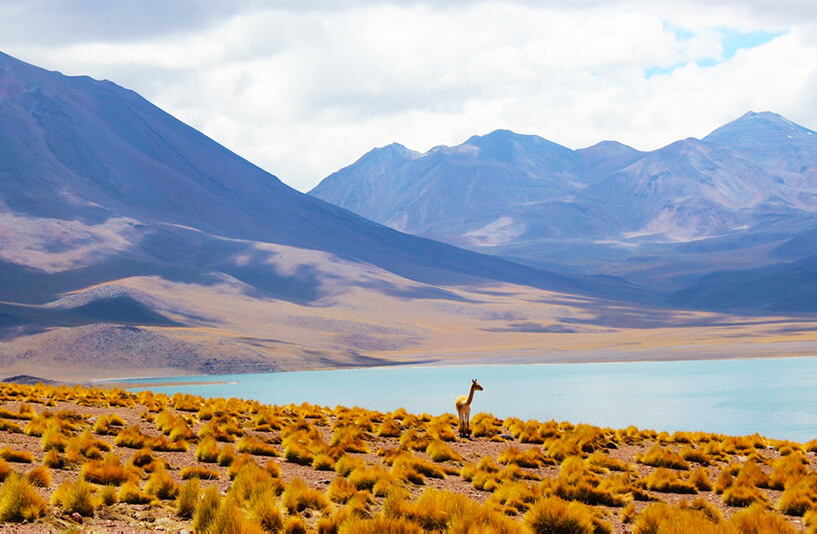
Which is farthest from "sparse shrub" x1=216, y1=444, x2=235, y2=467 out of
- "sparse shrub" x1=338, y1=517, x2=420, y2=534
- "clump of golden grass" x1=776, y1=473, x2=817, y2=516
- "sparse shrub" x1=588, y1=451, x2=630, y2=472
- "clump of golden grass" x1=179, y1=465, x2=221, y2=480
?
"clump of golden grass" x1=776, y1=473, x2=817, y2=516

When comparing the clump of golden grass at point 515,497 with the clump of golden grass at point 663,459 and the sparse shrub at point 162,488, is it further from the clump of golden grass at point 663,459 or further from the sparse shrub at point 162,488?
the clump of golden grass at point 663,459

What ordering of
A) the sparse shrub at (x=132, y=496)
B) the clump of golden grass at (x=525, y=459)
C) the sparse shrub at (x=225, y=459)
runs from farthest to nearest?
the clump of golden grass at (x=525, y=459)
the sparse shrub at (x=225, y=459)
the sparse shrub at (x=132, y=496)

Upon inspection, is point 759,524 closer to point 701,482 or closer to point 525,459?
point 701,482

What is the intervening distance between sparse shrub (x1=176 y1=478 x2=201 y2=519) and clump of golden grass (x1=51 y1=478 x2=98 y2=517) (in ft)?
3.27

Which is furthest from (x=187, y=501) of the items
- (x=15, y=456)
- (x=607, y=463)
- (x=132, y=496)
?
(x=607, y=463)

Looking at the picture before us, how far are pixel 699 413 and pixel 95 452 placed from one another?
Result: 40733 mm

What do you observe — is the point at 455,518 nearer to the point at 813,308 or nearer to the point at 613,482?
the point at 613,482

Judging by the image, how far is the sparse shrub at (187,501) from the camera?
39.3 feet

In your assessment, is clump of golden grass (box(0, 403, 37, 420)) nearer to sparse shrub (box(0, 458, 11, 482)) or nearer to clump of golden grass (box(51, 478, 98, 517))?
sparse shrub (box(0, 458, 11, 482))

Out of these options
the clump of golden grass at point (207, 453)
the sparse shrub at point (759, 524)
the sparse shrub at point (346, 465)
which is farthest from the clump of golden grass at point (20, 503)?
the sparse shrub at point (759, 524)

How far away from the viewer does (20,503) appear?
433 inches

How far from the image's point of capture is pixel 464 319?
163 meters

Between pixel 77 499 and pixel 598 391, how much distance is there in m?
59.6

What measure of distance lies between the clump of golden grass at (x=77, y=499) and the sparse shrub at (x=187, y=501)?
100 centimetres
